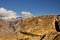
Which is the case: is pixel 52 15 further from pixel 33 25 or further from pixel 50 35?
pixel 50 35

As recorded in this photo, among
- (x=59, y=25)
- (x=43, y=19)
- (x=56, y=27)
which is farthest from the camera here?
(x=43, y=19)

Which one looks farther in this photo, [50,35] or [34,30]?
[34,30]

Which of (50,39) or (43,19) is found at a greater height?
(43,19)

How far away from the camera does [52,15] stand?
23047 millimetres

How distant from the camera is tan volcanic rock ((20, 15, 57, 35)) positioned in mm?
21906

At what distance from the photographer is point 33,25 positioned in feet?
77.7

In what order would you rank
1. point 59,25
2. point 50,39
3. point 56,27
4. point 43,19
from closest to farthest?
point 50,39 → point 59,25 → point 56,27 → point 43,19

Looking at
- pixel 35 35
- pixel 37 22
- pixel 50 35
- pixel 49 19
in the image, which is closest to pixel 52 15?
pixel 49 19

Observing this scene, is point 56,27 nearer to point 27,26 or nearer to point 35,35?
point 35,35

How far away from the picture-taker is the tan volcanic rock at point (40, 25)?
2191cm

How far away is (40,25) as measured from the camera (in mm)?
23000

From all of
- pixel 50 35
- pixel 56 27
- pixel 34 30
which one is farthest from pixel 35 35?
pixel 50 35

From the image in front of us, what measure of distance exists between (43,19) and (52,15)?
56.9 inches

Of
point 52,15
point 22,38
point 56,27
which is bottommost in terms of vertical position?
point 22,38
